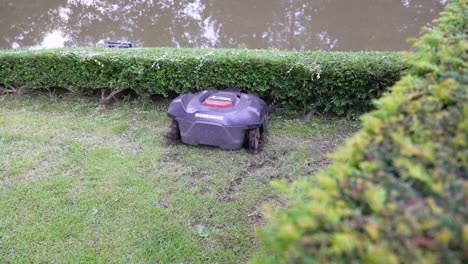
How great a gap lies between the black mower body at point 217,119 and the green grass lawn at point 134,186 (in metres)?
0.14

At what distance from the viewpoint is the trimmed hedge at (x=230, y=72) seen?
372 centimetres

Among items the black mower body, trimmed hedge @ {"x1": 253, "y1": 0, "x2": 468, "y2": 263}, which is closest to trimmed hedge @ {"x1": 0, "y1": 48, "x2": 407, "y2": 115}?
the black mower body

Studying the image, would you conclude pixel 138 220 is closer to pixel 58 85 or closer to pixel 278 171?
pixel 278 171

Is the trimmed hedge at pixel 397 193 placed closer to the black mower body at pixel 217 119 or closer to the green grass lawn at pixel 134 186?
the green grass lawn at pixel 134 186

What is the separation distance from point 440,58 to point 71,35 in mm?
7884

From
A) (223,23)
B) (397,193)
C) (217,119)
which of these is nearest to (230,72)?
(217,119)

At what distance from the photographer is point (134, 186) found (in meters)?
2.93

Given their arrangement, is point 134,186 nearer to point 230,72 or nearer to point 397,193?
point 230,72

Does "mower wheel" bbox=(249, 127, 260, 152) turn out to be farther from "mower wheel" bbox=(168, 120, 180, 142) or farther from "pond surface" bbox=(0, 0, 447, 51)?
"pond surface" bbox=(0, 0, 447, 51)

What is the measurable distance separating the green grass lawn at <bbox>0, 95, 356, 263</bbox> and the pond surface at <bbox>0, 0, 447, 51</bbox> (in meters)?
3.34

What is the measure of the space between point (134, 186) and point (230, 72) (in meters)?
1.75

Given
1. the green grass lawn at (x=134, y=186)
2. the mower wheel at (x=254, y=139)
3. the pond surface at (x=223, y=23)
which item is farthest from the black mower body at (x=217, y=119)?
the pond surface at (x=223, y=23)

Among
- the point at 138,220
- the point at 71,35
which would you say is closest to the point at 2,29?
the point at 71,35

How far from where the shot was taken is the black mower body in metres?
3.23
